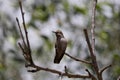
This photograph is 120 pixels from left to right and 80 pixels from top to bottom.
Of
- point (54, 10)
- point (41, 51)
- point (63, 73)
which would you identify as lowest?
point (41, 51)

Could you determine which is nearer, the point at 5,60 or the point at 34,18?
the point at 5,60

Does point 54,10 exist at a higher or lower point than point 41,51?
higher

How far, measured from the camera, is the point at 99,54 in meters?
3.29

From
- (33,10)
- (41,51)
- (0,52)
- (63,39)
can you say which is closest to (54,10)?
(33,10)

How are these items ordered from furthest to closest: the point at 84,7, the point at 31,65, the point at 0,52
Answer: the point at 84,7, the point at 0,52, the point at 31,65

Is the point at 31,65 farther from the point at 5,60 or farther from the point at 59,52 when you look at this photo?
the point at 5,60

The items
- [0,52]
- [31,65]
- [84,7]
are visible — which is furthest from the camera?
[84,7]

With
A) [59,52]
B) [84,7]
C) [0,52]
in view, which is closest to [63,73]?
[59,52]

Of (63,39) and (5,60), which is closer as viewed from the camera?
(63,39)

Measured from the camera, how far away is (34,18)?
3.58 meters

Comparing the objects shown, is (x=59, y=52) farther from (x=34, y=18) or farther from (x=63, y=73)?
(x=34, y=18)

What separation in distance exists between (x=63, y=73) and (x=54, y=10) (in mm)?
2736

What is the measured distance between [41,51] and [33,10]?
0.42 m

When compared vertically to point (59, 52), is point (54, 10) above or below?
below
